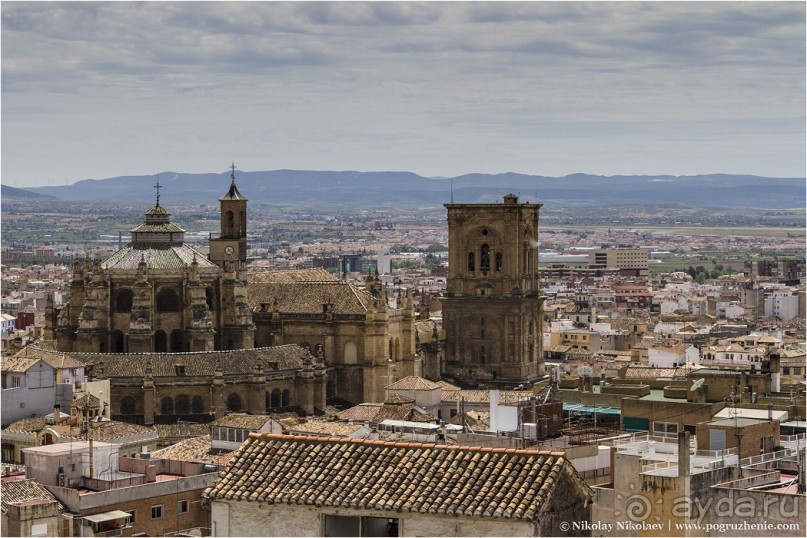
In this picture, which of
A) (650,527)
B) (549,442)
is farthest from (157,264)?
(650,527)

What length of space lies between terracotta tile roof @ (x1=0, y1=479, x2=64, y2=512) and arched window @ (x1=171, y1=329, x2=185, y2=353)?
39.3 meters

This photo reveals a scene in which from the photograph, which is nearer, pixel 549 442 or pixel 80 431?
pixel 549 442

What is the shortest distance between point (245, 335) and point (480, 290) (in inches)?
703

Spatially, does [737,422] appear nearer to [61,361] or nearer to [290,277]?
[61,361]

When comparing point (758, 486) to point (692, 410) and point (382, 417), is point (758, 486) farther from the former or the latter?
point (382, 417)

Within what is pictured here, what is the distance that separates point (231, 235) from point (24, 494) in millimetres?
54170

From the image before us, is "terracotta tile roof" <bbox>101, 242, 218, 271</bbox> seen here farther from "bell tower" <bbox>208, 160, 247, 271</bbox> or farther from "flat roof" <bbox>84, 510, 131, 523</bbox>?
"flat roof" <bbox>84, 510, 131, 523</bbox>

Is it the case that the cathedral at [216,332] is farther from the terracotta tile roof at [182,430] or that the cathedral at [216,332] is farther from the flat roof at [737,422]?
the flat roof at [737,422]

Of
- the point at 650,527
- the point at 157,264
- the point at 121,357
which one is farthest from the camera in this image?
the point at 157,264

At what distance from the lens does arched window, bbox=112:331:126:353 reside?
80750 mm

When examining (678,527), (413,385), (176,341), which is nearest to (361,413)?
(413,385)

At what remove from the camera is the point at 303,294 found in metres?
87.1

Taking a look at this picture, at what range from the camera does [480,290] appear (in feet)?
318

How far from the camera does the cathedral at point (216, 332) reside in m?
74.2
